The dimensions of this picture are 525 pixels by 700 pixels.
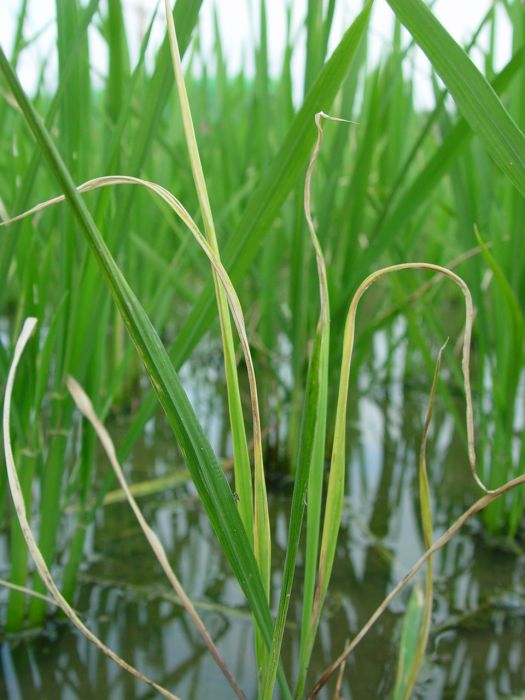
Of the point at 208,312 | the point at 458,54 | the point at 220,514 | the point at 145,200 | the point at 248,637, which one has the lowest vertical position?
the point at 248,637

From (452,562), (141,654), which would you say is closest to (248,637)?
(141,654)

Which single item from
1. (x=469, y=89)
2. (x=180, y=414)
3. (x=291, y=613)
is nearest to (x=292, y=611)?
(x=291, y=613)

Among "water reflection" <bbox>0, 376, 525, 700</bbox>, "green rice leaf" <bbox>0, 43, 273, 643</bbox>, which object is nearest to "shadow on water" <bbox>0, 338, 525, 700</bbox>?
"water reflection" <bbox>0, 376, 525, 700</bbox>

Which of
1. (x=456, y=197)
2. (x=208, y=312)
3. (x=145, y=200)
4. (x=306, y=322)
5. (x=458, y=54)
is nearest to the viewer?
(x=458, y=54)

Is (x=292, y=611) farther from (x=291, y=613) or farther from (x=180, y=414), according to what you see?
(x=180, y=414)

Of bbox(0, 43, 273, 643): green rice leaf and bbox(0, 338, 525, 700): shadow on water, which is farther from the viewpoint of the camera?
bbox(0, 338, 525, 700): shadow on water

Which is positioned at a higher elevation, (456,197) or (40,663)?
(456,197)

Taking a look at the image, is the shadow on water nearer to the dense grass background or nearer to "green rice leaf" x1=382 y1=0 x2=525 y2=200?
the dense grass background

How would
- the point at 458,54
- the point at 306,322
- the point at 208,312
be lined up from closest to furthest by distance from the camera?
1. the point at 458,54
2. the point at 208,312
3. the point at 306,322

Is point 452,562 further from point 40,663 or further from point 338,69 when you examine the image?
point 338,69

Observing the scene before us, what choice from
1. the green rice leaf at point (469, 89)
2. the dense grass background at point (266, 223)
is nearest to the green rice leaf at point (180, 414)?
the dense grass background at point (266, 223)
